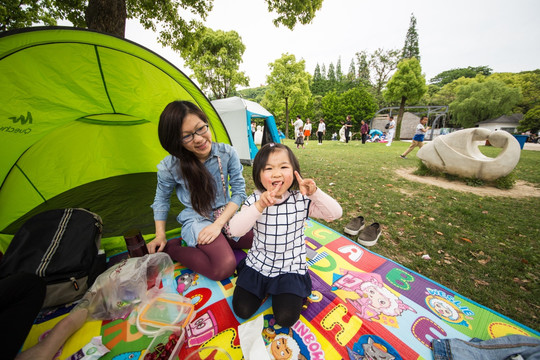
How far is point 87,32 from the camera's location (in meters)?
1.95

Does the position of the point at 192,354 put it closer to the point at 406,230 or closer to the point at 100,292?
the point at 100,292

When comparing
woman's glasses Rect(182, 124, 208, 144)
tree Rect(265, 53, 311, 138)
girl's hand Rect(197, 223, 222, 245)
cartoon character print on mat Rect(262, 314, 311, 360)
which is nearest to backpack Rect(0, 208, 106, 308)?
girl's hand Rect(197, 223, 222, 245)

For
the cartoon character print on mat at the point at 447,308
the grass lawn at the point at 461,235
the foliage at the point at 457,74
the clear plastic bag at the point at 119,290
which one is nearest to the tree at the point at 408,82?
the grass lawn at the point at 461,235

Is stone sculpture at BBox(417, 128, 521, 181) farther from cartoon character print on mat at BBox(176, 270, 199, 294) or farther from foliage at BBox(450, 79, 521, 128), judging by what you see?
foliage at BBox(450, 79, 521, 128)

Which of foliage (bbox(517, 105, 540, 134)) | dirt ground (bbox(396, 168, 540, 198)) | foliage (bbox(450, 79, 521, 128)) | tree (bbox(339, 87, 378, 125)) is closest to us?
dirt ground (bbox(396, 168, 540, 198))

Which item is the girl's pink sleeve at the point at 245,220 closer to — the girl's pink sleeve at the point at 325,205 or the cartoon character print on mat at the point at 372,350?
the girl's pink sleeve at the point at 325,205

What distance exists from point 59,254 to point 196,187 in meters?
1.21

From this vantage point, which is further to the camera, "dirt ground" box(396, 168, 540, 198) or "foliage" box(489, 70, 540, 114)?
"foliage" box(489, 70, 540, 114)

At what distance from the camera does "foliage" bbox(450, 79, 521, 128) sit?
2712 cm

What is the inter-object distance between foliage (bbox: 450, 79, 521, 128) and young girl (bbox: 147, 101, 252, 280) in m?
41.3

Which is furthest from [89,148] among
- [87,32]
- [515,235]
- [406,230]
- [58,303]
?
[515,235]

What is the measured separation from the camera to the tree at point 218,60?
16219 millimetres

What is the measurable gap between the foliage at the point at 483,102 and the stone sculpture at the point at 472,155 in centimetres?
3517

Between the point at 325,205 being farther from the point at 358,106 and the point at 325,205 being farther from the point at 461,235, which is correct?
the point at 358,106
